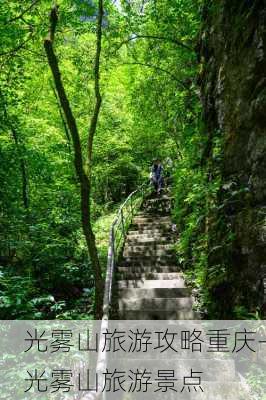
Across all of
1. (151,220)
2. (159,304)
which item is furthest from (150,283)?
(151,220)

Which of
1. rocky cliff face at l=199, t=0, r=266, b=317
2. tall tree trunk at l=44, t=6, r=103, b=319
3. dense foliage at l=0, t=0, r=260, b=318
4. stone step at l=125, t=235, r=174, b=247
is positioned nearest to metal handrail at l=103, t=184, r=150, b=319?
stone step at l=125, t=235, r=174, b=247

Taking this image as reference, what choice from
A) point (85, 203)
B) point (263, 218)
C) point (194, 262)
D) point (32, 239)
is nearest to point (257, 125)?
point (263, 218)

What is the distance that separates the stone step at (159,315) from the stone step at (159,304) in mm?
109

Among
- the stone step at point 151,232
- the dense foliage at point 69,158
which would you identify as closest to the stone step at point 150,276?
the dense foliage at point 69,158

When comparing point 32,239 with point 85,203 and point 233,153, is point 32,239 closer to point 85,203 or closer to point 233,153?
point 85,203

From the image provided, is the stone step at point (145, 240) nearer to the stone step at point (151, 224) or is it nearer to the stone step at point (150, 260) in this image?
the stone step at point (150, 260)

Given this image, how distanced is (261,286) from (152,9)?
8.62 metres

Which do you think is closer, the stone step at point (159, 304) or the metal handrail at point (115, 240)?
the metal handrail at point (115, 240)

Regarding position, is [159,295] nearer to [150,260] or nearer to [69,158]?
[150,260]

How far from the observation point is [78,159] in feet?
18.2

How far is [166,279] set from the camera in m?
7.95

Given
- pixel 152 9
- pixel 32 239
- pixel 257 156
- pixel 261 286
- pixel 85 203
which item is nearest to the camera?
pixel 261 286

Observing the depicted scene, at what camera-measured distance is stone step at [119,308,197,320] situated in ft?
21.3

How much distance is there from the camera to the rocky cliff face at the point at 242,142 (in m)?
5.17
